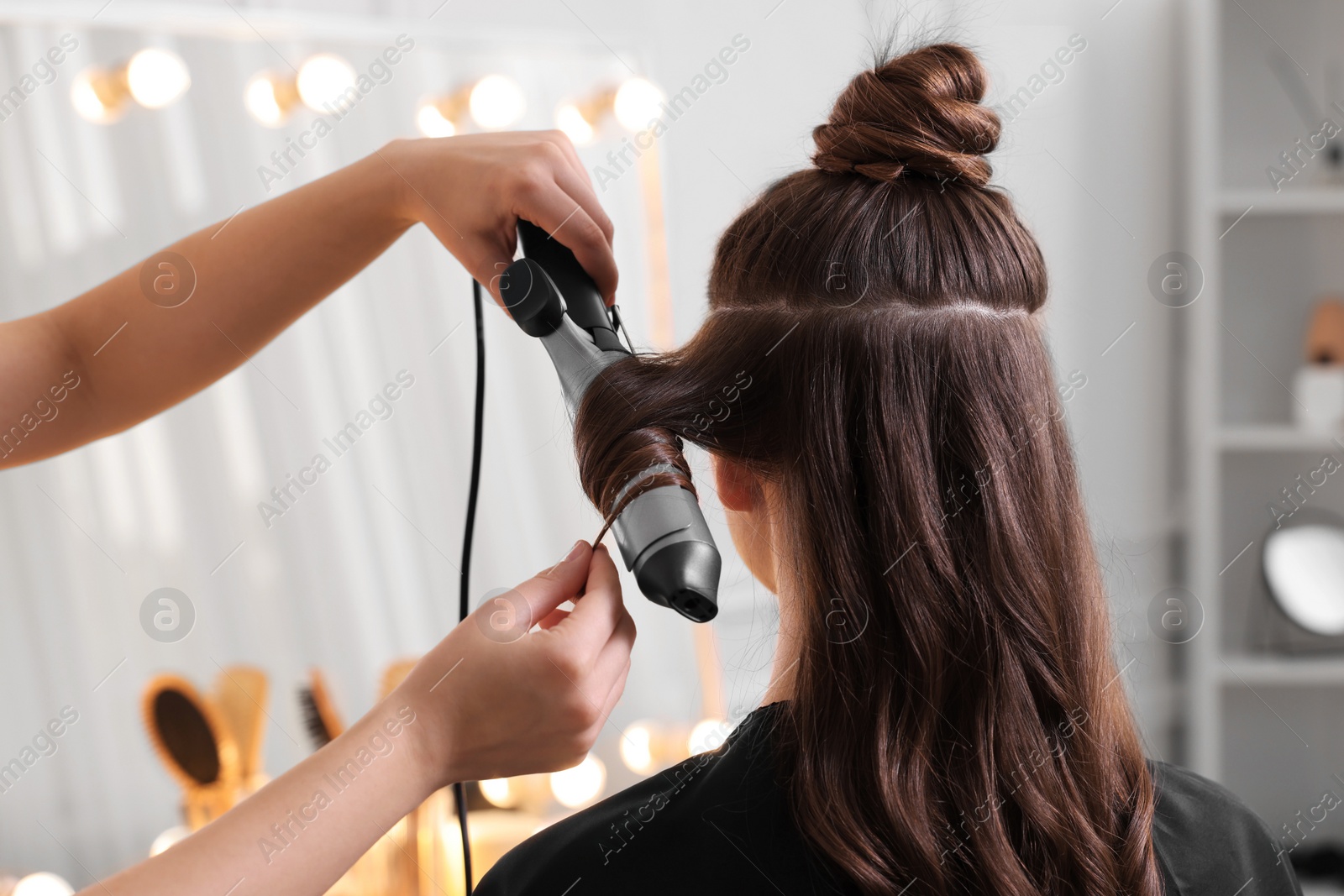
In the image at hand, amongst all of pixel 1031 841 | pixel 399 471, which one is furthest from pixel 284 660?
pixel 1031 841

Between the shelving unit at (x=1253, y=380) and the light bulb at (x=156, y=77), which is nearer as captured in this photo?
the light bulb at (x=156, y=77)

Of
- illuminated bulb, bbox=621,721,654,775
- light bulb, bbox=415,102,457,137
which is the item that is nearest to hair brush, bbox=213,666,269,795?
illuminated bulb, bbox=621,721,654,775

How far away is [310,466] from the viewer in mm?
1196

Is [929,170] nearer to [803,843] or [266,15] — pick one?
[803,843]

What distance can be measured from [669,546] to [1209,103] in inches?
64.9

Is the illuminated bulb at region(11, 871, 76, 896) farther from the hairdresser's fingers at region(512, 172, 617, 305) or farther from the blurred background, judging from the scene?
the hairdresser's fingers at region(512, 172, 617, 305)

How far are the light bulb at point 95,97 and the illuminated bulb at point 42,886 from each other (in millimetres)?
898

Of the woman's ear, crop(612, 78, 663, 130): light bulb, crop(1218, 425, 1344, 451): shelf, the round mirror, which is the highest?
crop(612, 78, 663, 130): light bulb

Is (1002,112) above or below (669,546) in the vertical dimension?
above

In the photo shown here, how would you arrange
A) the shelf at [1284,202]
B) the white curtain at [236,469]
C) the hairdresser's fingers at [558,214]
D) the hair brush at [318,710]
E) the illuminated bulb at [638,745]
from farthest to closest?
the shelf at [1284,202]
the illuminated bulb at [638,745]
the hair brush at [318,710]
the white curtain at [236,469]
the hairdresser's fingers at [558,214]

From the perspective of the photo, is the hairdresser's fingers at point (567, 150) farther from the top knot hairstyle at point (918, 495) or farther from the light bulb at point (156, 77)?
the light bulb at point (156, 77)

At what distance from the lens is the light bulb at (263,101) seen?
1175 millimetres

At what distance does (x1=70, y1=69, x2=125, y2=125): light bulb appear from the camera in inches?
42.6

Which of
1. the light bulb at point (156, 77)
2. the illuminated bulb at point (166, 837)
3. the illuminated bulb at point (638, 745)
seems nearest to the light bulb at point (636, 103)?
the light bulb at point (156, 77)
